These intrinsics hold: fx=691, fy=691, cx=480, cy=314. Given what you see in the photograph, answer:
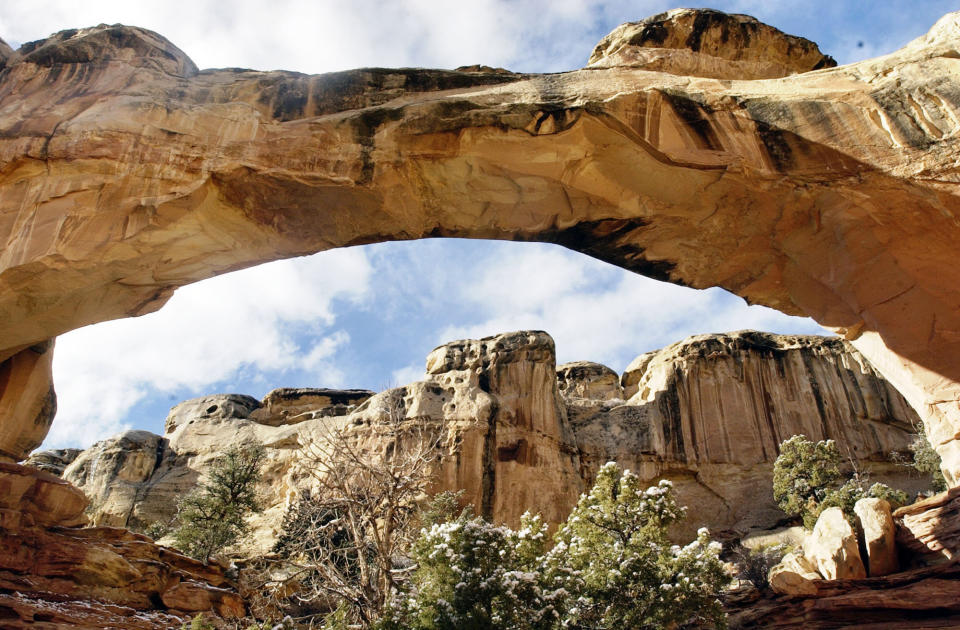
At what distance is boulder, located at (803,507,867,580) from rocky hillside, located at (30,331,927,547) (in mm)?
13823

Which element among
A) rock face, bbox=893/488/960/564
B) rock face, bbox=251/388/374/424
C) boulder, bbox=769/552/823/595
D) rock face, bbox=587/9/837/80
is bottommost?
boulder, bbox=769/552/823/595

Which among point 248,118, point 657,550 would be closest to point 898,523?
point 657,550

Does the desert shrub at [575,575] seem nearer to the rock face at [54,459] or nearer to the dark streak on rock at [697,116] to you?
the dark streak on rock at [697,116]

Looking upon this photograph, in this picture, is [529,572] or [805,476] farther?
[805,476]

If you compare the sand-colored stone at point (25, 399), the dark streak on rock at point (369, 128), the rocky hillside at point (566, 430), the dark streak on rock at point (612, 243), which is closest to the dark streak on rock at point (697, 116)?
the dark streak on rock at point (612, 243)

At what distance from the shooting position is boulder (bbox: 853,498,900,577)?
1277 centimetres

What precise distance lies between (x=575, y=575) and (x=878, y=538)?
606cm

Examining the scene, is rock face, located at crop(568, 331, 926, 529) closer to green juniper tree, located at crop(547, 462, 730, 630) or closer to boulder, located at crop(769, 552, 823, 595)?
boulder, located at crop(769, 552, 823, 595)

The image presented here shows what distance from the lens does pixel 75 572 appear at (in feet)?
43.7

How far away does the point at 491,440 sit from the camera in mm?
27828

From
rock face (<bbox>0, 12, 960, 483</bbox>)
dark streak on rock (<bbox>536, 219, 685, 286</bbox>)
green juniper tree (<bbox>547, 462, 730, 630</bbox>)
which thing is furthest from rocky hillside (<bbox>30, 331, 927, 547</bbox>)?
rock face (<bbox>0, 12, 960, 483</bbox>)

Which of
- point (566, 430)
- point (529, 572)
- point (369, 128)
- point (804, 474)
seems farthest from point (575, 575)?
point (566, 430)

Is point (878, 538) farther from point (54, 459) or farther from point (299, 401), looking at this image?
point (54, 459)

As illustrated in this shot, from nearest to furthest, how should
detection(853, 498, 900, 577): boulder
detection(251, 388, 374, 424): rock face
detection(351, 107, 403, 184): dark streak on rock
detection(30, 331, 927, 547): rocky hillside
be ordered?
detection(351, 107, 403, 184): dark streak on rock
detection(853, 498, 900, 577): boulder
detection(30, 331, 927, 547): rocky hillside
detection(251, 388, 374, 424): rock face
